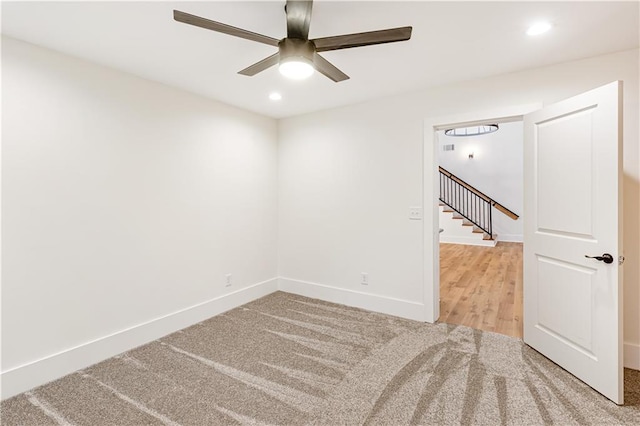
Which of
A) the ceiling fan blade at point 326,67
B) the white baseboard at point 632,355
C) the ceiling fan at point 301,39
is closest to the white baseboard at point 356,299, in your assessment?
the white baseboard at point 632,355

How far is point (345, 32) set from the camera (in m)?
2.13

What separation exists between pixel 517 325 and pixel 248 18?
3.68m

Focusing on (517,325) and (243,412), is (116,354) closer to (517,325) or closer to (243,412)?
(243,412)

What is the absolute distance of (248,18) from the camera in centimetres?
196

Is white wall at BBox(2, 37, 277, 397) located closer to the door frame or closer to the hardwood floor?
the door frame

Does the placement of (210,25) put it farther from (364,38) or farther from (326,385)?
(326,385)

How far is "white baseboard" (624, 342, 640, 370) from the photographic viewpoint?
7.95 ft

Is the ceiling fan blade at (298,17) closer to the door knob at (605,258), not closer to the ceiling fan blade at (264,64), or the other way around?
the ceiling fan blade at (264,64)

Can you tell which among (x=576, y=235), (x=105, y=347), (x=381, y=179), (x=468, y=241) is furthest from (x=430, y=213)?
(x=468, y=241)

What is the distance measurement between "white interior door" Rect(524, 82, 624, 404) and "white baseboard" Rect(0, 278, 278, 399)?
3.18 metres

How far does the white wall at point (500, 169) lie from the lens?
8.43 meters

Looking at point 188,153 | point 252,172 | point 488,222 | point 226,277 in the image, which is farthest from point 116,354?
point 488,222

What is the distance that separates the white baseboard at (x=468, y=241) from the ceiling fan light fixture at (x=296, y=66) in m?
7.67

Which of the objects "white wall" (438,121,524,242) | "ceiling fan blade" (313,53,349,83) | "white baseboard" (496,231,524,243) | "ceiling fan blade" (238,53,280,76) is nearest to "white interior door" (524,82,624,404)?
"ceiling fan blade" (313,53,349,83)
